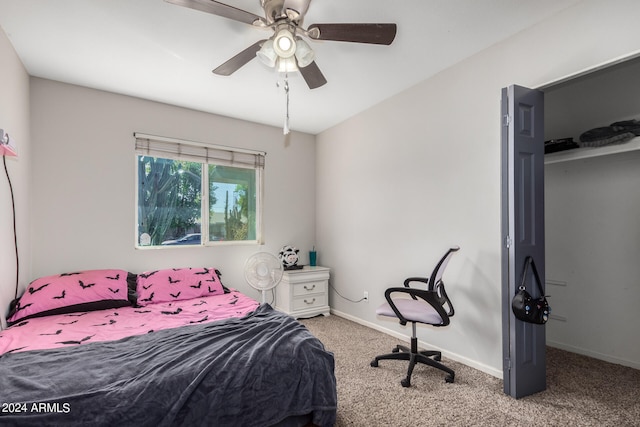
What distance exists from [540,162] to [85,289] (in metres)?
3.73

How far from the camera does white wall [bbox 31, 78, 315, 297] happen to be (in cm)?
301

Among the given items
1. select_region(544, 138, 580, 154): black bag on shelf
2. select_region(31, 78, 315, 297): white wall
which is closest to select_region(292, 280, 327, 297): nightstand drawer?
select_region(31, 78, 315, 297): white wall

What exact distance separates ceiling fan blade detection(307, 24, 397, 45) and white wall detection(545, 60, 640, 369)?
68.2 inches

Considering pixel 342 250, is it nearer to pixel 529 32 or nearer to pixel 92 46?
pixel 529 32

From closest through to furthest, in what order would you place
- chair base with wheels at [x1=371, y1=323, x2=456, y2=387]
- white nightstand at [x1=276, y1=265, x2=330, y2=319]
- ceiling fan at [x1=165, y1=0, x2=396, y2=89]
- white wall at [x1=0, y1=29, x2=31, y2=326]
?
ceiling fan at [x1=165, y1=0, x2=396, y2=89] → white wall at [x1=0, y1=29, x2=31, y2=326] → chair base with wheels at [x1=371, y1=323, x2=456, y2=387] → white nightstand at [x1=276, y1=265, x2=330, y2=319]

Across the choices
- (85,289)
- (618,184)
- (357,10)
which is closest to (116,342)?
(85,289)

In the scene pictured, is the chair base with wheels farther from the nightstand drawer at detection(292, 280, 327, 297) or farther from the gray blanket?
the nightstand drawer at detection(292, 280, 327, 297)

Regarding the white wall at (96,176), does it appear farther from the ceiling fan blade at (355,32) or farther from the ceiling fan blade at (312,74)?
the ceiling fan blade at (355,32)

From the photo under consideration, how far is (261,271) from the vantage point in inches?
136

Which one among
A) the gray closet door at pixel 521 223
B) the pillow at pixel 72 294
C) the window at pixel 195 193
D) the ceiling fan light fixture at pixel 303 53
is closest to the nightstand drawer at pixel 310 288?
the window at pixel 195 193

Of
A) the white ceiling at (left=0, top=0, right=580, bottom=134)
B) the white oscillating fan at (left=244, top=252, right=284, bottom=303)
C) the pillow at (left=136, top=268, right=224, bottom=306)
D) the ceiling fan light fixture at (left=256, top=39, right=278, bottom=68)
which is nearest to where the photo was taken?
the ceiling fan light fixture at (left=256, top=39, right=278, bottom=68)

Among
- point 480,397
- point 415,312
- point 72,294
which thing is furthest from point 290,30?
point 72,294

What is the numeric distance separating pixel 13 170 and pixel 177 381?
7.35 feet

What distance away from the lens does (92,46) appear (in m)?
2.44
